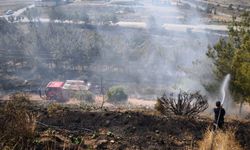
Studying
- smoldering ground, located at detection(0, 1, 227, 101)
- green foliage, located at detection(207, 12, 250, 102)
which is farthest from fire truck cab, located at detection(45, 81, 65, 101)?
green foliage, located at detection(207, 12, 250, 102)

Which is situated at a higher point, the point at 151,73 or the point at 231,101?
the point at 231,101

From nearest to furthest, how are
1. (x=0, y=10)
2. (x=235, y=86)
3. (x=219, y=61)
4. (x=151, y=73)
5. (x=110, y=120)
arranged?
(x=110, y=120)
(x=235, y=86)
(x=219, y=61)
(x=151, y=73)
(x=0, y=10)

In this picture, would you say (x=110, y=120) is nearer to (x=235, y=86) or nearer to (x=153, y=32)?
(x=235, y=86)

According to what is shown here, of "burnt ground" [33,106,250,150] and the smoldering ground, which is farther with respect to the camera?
the smoldering ground

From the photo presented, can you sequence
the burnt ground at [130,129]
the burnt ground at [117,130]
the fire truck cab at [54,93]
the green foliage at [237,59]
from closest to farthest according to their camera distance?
the burnt ground at [117,130] → the burnt ground at [130,129] → the green foliage at [237,59] → the fire truck cab at [54,93]

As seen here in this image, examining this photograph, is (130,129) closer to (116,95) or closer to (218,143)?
(218,143)

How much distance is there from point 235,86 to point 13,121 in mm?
→ 10445

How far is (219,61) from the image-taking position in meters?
15.2

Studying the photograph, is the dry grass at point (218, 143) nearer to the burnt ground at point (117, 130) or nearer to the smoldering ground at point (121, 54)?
the burnt ground at point (117, 130)

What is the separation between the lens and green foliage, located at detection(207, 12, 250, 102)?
13289 mm

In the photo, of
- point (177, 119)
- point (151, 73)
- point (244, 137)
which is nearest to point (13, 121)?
point (177, 119)

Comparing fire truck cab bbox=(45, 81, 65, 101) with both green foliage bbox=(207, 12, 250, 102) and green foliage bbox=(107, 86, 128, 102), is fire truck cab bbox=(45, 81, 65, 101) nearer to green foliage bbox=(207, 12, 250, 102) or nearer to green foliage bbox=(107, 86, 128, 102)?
green foliage bbox=(107, 86, 128, 102)

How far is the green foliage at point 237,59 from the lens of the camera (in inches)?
523

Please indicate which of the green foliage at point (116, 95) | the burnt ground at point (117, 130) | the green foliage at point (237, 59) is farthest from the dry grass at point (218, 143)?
the green foliage at point (116, 95)
